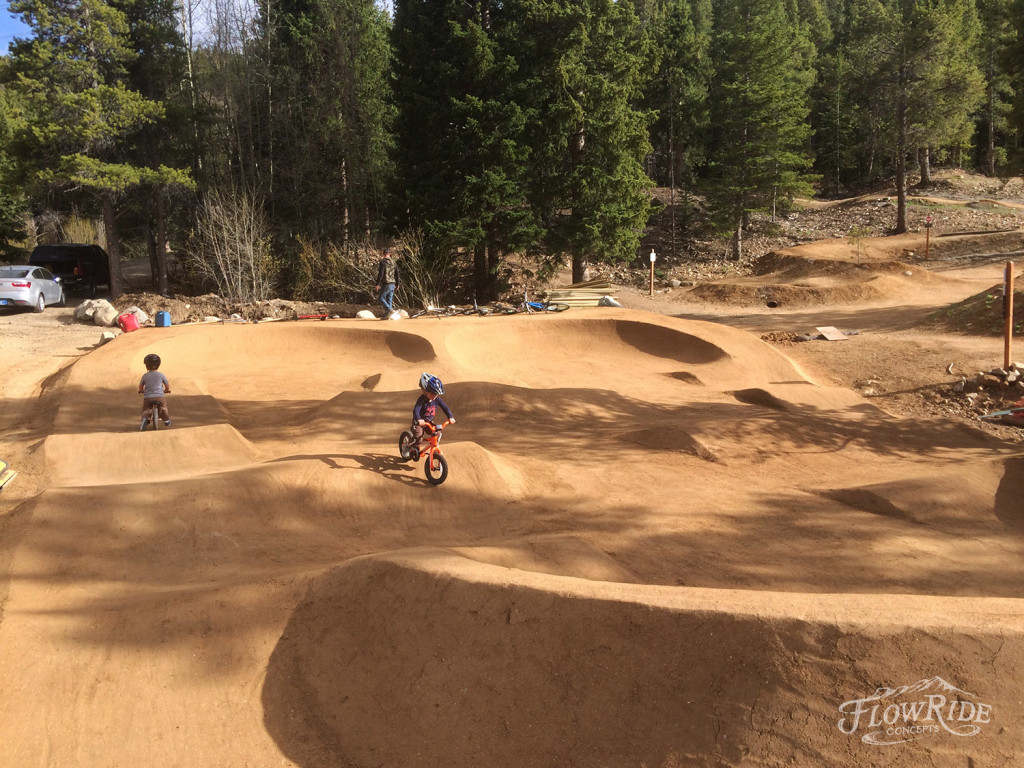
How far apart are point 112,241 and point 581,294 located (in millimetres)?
16300

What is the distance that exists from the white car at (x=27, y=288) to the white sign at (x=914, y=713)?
2455 centimetres

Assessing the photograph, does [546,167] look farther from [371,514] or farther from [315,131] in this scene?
[371,514]

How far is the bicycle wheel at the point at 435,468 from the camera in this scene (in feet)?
27.0

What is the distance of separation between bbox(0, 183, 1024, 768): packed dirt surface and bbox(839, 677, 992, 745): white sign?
0.01 meters

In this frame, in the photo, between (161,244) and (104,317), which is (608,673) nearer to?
(104,317)

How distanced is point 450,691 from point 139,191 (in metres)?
26.7

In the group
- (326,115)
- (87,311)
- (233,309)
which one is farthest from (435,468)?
(326,115)

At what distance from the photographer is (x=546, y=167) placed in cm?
2689

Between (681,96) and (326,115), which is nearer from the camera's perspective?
(326,115)

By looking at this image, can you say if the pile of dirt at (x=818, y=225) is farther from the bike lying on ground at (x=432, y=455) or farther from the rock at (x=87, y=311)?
the bike lying on ground at (x=432, y=455)

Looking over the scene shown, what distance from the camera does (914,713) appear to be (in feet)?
11.5

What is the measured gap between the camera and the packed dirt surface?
12.2 ft

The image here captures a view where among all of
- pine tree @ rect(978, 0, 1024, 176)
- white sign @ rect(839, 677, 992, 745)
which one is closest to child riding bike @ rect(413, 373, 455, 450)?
white sign @ rect(839, 677, 992, 745)

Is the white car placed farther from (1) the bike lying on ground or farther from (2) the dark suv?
(1) the bike lying on ground
